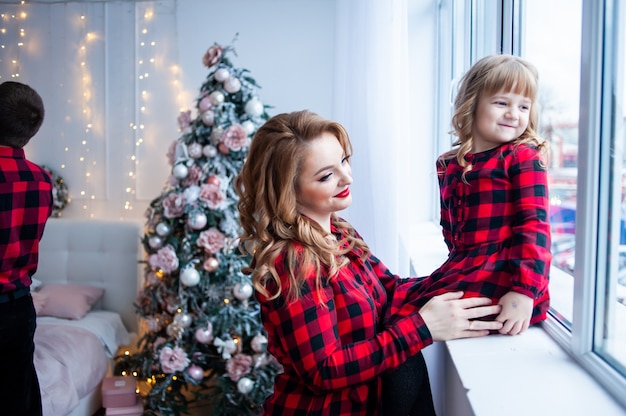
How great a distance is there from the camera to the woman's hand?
1.18 m

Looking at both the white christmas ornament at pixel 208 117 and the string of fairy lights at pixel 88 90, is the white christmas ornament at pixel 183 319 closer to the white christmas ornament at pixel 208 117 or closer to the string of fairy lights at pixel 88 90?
the white christmas ornament at pixel 208 117

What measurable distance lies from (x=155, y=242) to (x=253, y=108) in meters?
0.88

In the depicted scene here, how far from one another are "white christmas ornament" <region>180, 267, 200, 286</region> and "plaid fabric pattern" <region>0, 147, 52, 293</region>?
0.87m

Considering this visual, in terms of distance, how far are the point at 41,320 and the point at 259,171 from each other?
315cm

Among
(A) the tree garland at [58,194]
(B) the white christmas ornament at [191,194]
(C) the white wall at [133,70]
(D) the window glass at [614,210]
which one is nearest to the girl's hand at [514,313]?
(D) the window glass at [614,210]

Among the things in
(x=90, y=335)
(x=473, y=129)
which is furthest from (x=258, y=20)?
(x=473, y=129)

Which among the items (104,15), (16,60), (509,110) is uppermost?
(104,15)

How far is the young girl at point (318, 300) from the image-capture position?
45.0 inches

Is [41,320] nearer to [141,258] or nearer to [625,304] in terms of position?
[141,258]

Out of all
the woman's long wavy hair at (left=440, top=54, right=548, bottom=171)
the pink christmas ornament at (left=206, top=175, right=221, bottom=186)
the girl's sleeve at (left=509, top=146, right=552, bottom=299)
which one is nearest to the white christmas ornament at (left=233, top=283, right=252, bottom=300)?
the pink christmas ornament at (left=206, top=175, right=221, bottom=186)

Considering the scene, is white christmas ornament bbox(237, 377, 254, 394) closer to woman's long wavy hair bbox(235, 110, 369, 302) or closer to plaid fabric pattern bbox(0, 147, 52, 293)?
plaid fabric pattern bbox(0, 147, 52, 293)

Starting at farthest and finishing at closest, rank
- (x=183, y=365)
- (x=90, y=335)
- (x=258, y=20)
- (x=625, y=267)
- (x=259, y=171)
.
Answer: (x=258, y=20) → (x=90, y=335) → (x=183, y=365) → (x=259, y=171) → (x=625, y=267)

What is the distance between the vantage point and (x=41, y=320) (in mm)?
3857

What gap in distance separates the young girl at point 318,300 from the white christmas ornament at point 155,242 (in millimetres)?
2067
